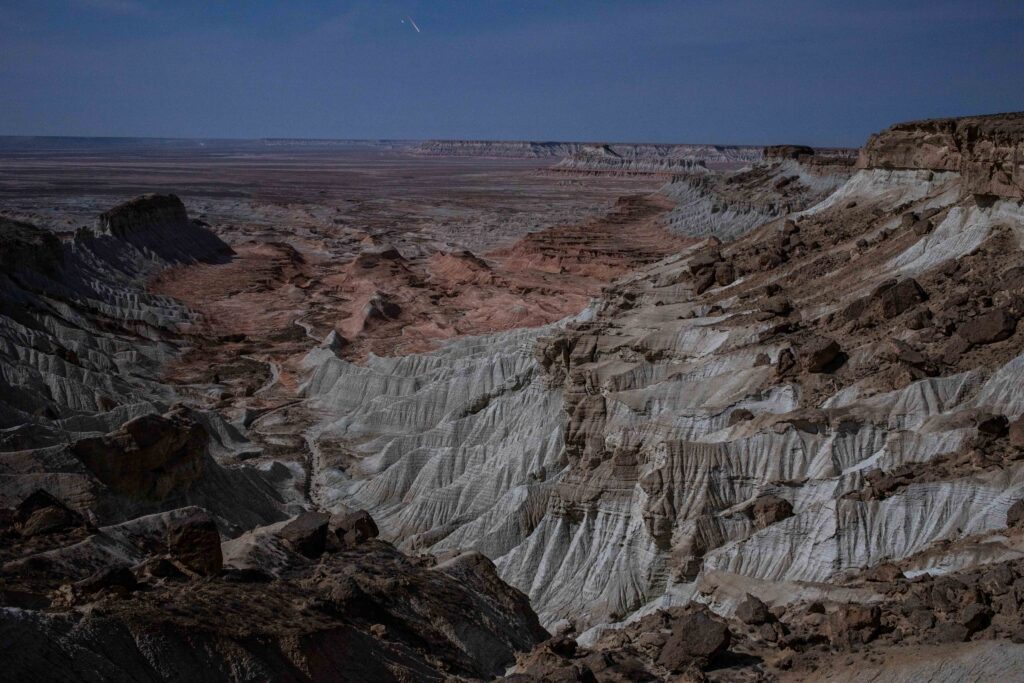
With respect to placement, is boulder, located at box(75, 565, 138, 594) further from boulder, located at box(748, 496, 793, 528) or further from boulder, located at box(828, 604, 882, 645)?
boulder, located at box(748, 496, 793, 528)

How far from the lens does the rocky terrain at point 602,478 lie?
434 inches

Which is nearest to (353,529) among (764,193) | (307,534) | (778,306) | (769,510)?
(307,534)

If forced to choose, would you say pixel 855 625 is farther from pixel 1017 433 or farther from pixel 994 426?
pixel 994 426

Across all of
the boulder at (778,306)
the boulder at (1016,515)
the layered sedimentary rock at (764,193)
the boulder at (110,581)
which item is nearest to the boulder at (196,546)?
the boulder at (110,581)

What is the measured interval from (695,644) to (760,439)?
644 centimetres

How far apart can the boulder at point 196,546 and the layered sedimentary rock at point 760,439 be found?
577 centimetres

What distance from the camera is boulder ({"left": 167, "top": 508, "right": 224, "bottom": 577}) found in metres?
12.7

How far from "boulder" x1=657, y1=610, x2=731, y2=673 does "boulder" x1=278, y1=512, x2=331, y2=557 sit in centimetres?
572

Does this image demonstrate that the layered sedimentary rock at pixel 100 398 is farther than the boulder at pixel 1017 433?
Yes

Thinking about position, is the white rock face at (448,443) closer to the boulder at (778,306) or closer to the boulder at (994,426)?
the boulder at (778,306)

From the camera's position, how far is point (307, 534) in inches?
579

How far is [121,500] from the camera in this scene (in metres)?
20.3

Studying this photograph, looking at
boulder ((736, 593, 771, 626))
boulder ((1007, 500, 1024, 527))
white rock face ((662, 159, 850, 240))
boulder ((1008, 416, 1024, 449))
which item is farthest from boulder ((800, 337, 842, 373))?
white rock face ((662, 159, 850, 240))

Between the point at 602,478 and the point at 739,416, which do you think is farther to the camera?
the point at 602,478
